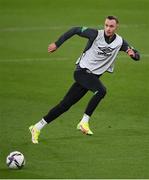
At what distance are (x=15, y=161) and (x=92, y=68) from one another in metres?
2.99

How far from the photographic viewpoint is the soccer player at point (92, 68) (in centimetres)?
1584

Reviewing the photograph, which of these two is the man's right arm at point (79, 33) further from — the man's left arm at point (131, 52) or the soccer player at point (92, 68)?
the man's left arm at point (131, 52)

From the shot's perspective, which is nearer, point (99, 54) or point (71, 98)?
point (71, 98)

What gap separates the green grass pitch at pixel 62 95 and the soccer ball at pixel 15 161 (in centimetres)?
14

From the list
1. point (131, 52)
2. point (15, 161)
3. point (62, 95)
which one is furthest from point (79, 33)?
point (62, 95)

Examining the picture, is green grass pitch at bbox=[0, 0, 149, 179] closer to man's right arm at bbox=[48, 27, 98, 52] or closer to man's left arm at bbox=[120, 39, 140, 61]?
man's left arm at bbox=[120, 39, 140, 61]

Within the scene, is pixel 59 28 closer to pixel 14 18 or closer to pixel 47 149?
pixel 14 18

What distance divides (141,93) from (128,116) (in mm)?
2696

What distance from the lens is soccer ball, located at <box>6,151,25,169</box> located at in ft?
45.9

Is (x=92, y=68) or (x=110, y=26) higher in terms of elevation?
(x=110, y=26)

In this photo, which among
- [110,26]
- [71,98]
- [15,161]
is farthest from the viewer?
[71,98]

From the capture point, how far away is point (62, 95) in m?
20.8

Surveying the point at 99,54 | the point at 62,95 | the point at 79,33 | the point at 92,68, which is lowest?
the point at 62,95

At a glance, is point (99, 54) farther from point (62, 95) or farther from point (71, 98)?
point (62, 95)
